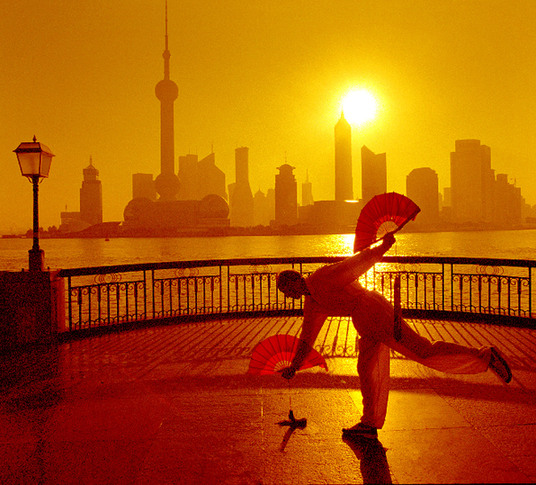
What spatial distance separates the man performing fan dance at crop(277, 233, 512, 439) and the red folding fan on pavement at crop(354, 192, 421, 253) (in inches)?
4.9

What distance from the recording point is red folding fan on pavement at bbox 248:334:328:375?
14.6 ft

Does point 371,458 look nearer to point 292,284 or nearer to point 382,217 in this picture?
point 292,284

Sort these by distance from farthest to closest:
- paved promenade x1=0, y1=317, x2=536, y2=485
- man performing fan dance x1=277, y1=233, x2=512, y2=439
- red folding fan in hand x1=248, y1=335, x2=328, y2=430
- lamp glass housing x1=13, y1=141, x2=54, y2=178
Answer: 1. lamp glass housing x1=13, y1=141, x2=54, y2=178
2. red folding fan in hand x1=248, y1=335, x2=328, y2=430
3. man performing fan dance x1=277, y1=233, x2=512, y2=439
4. paved promenade x1=0, y1=317, x2=536, y2=485

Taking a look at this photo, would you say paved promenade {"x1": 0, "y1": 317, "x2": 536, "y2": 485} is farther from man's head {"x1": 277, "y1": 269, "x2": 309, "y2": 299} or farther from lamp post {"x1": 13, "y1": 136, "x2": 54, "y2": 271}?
lamp post {"x1": 13, "y1": 136, "x2": 54, "y2": 271}

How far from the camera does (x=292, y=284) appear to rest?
4.16 meters

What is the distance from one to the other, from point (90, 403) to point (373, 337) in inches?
132

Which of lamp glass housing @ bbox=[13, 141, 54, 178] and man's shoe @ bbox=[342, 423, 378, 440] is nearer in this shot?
man's shoe @ bbox=[342, 423, 378, 440]

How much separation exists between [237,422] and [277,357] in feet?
2.81

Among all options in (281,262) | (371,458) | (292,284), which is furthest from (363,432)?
(281,262)

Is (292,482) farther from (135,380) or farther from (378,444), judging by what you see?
(135,380)

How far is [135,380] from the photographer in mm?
6352

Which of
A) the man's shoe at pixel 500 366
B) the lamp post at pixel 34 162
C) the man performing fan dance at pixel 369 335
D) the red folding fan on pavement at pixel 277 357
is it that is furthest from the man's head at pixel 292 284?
the lamp post at pixel 34 162

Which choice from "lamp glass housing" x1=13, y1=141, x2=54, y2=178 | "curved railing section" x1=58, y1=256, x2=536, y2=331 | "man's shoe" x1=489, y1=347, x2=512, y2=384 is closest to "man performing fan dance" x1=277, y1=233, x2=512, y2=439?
"man's shoe" x1=489, y1=347, x2=512, y2=384

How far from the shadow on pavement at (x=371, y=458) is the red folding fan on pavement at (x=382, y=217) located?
170 cm
